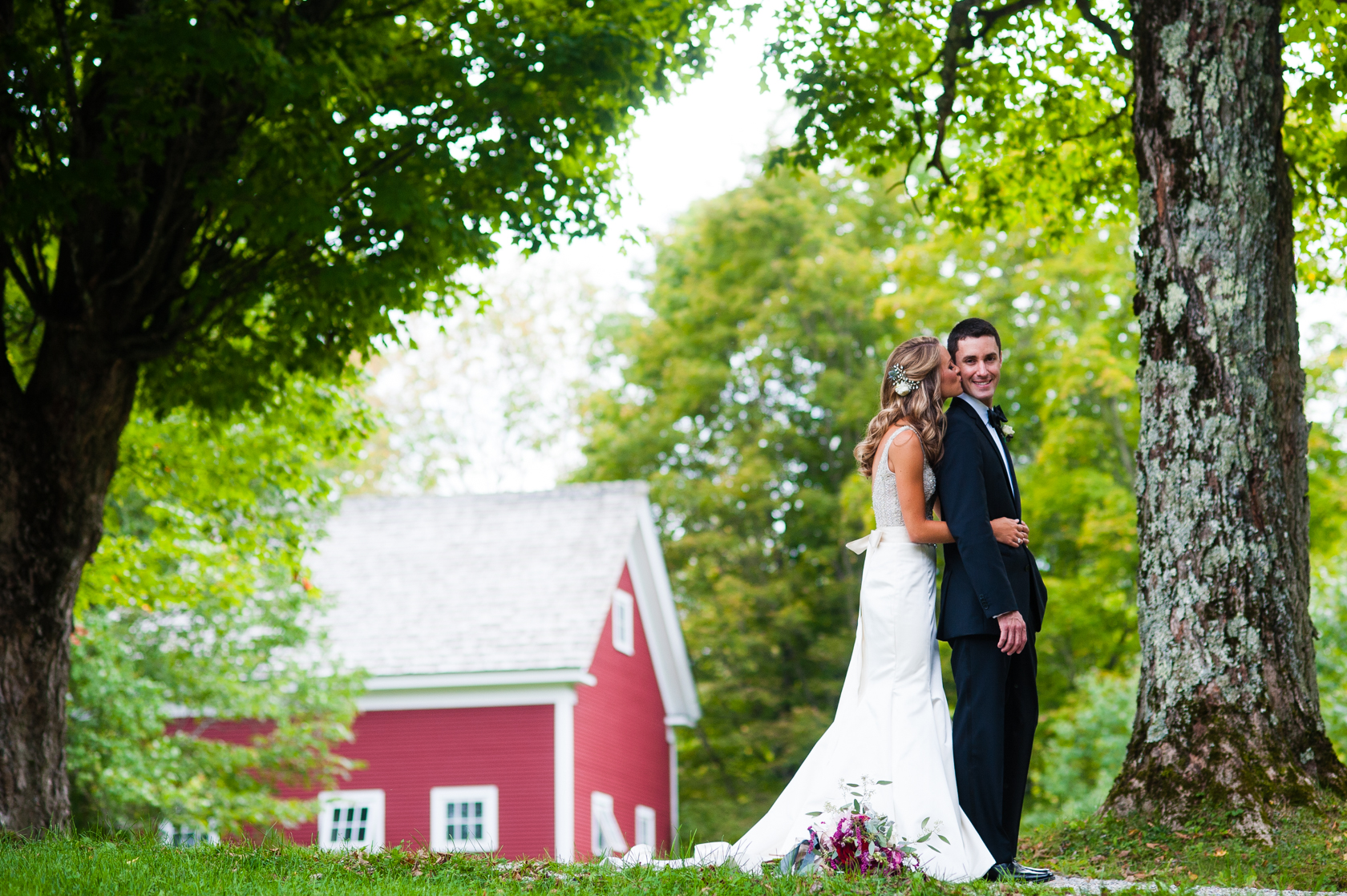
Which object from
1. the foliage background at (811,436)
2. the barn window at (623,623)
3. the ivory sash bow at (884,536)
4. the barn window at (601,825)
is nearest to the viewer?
the ivory sash bow at (884,536)

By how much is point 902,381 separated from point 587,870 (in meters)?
2.49

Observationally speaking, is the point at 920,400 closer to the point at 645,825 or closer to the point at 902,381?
the point at 902,381

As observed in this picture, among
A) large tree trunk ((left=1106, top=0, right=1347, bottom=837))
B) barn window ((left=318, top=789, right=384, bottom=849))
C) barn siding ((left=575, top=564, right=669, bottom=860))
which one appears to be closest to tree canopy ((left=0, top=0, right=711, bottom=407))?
large tree trunk ((left=1106, top=0, right=1347, bottom=837))

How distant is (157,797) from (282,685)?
2.21 m

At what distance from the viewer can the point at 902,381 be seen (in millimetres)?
5770

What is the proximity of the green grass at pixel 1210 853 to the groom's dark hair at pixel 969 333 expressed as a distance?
238 centimetres

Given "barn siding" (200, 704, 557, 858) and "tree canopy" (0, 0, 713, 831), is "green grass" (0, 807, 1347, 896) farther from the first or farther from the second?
"barn siding" (200, 704, 557, 858)

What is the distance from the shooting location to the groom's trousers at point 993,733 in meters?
5.49

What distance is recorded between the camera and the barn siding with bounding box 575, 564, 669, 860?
22750mm

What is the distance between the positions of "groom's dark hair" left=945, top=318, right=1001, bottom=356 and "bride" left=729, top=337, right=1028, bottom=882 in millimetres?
115

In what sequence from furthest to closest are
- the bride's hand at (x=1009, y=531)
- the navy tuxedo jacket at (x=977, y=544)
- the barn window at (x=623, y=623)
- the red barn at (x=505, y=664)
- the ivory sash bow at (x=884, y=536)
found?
the barn window at (x=623, y=623) < the red barn at (x=505, y=664) < the ivory sash bow at (x=884, y=536) < the bride's hand at (x=1009, y=531) < the navy tuxedo jacket at (x=977, y=544)

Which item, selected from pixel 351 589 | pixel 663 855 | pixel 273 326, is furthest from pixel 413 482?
pixel 663 855

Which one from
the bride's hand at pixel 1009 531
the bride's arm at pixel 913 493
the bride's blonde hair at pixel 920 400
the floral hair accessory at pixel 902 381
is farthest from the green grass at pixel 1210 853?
the floral hair accessory at pixel 902 381

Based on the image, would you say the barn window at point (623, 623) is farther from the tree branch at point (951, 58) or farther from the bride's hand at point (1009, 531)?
the bride's hand at point (1009, 531)
